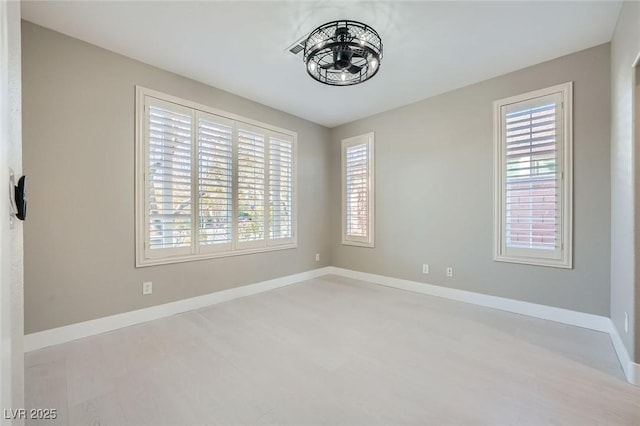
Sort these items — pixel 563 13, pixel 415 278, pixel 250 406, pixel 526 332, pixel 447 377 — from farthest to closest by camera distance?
pixel 415 278 < pixel 526 332 < pixel 563 13 < pixel 447 377 < pixel 250 406

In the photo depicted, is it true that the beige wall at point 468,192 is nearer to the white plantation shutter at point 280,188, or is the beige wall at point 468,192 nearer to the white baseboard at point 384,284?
the white baseboard at point 384,284

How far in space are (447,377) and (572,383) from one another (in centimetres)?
84

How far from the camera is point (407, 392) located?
6.01 ft

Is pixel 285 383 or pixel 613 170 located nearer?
pixel 285 383

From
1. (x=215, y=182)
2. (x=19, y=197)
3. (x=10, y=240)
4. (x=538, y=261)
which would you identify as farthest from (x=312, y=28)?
(x=538, y=261)

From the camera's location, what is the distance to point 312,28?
2459 mm

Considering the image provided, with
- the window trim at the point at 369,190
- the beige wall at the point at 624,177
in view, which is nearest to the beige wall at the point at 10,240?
the beige wall at the point at 624,177

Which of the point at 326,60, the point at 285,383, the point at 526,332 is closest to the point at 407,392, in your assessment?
the point at 285,383

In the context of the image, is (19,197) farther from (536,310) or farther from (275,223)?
(536,310)

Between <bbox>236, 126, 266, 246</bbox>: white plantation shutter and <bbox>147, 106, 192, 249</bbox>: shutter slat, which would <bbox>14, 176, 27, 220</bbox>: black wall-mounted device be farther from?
<bbox>236, 126, 266, 246</bbox>: white plantation shutter

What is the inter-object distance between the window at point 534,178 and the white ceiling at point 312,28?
502mm

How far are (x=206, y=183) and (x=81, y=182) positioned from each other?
122 cm

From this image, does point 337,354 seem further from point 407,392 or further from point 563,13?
point 563,13

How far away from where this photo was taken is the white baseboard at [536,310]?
2.07m
